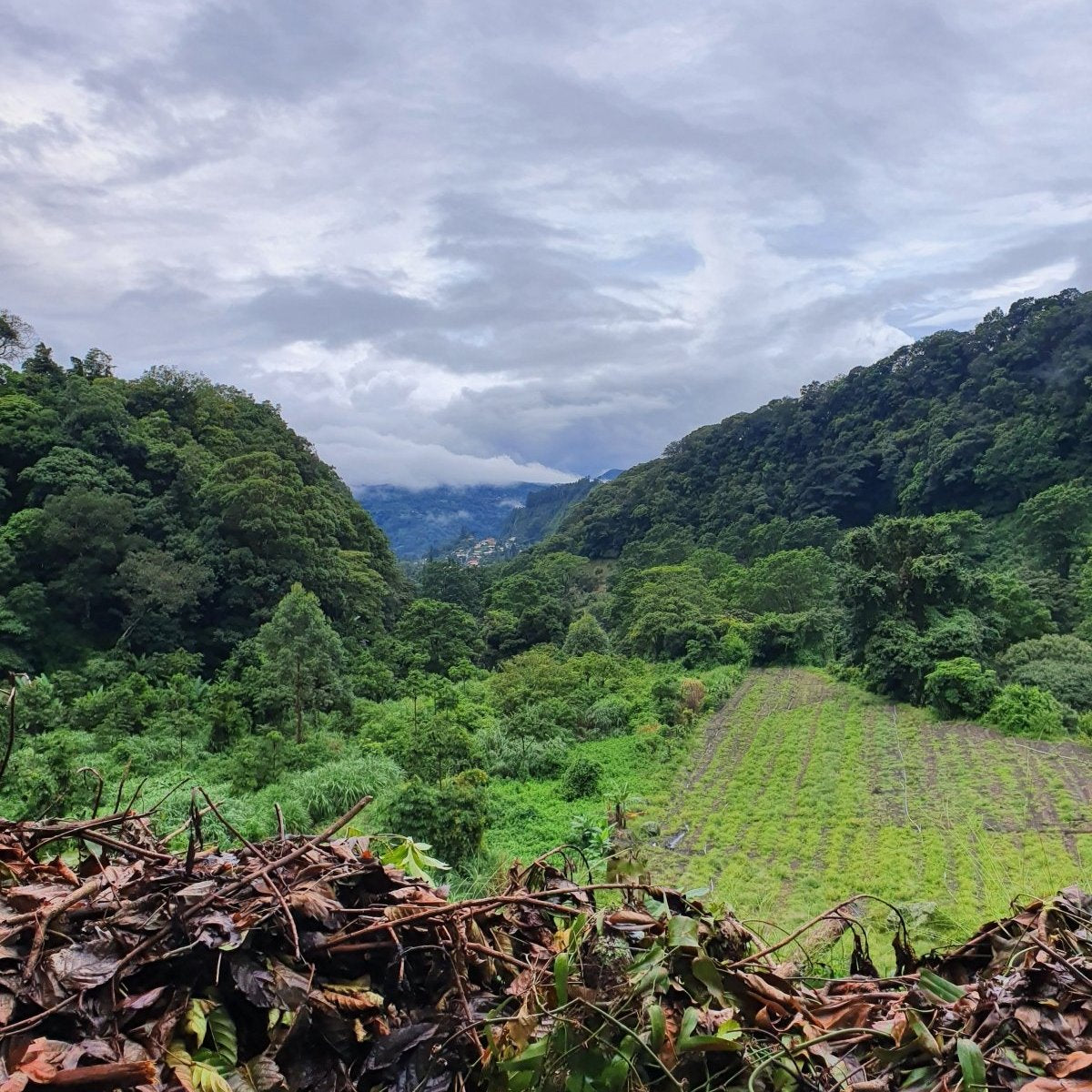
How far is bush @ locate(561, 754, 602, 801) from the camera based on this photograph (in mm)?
10828

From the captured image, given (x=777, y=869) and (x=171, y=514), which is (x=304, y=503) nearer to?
(x=171, y=514)

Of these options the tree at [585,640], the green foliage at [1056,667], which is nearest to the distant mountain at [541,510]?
the tree at [585,640]

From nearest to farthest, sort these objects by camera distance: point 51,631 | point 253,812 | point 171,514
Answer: point 253,812 < point 51,631 < point 171,514

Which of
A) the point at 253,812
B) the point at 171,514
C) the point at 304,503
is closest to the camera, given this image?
the point at 253,812

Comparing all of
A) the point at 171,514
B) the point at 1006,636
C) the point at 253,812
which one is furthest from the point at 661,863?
the point at 171,514

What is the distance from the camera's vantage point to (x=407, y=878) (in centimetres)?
103

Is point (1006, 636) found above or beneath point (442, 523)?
beneath

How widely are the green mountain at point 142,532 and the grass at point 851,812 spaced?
10.7m

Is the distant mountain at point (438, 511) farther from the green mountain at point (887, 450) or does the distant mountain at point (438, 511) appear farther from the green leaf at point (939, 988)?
the green leaf at point (939, 988)

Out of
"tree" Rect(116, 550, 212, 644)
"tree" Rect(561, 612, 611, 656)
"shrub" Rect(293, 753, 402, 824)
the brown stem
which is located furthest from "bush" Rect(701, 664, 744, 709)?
the brown stem

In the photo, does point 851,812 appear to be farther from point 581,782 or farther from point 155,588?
point 155,588

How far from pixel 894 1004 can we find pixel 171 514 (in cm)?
2237

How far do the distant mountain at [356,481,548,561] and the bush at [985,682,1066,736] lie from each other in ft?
390

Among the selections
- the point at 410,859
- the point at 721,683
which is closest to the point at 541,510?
the point at 721,683
